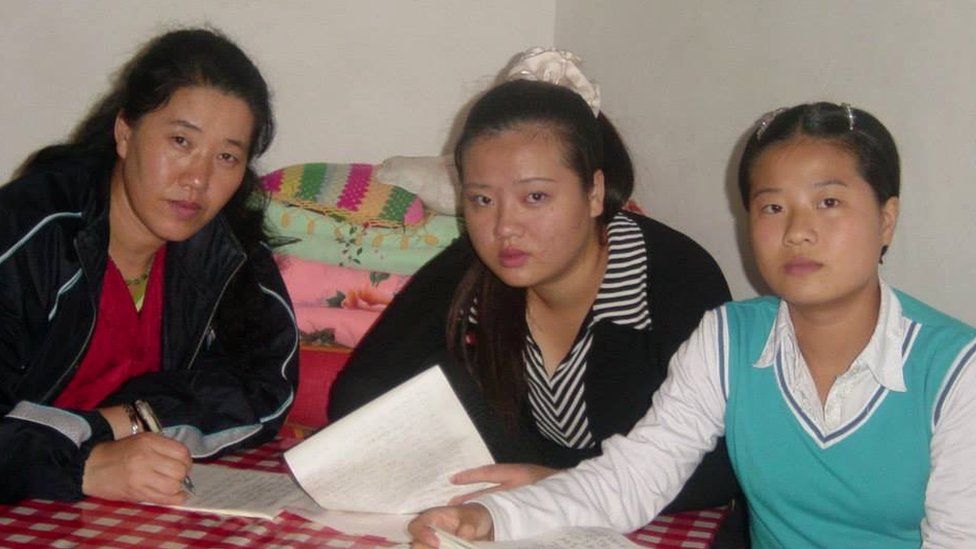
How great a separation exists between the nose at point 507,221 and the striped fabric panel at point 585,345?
19 centimetres

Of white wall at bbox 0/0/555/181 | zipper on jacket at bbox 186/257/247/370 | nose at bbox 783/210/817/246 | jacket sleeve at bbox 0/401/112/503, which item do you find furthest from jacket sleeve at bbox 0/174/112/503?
white wall at bbox 0/0/555/181

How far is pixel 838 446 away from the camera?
3.85 feet

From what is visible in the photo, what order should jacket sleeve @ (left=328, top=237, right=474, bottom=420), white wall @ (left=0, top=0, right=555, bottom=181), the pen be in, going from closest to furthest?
the pen, jacket sleeve @ (left=328, top=237, right=474, bottom=420), white wall @ (left=0, top=0, right=555, bottom=181)

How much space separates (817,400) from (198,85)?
0.93 metres

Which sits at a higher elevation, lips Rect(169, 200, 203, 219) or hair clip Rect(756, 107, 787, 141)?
hair clip Rect(756, 107, 787, 141)

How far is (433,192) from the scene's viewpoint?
7.25 ft

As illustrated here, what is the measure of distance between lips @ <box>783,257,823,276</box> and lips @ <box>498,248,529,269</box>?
1.23ft

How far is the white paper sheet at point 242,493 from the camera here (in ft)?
4.02

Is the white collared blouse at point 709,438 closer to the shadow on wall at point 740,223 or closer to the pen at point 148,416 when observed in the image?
the pen at point 148,416

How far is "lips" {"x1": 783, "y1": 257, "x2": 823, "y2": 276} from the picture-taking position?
3.83 feet

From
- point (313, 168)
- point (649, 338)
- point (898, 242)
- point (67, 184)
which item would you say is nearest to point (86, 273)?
point (67, 184)

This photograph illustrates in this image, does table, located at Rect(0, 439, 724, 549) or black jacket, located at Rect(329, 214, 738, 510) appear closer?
table, located at Rect(0, 439, 724, 549)

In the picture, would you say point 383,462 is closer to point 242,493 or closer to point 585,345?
point 242,493

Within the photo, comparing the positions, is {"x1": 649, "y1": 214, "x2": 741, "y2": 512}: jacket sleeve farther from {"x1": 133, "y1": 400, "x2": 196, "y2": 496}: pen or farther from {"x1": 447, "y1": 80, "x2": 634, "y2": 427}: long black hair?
{"x1": 133, "y1": 400, "x2": 196, "y2": 496}: pen
